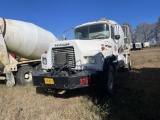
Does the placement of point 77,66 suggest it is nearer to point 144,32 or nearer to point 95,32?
point 95,32

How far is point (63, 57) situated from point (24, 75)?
10.8ft

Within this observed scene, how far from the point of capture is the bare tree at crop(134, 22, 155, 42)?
222 feet

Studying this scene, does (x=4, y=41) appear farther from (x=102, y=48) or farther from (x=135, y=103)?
(x=135, y=103)

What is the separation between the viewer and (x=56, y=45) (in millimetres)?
6230

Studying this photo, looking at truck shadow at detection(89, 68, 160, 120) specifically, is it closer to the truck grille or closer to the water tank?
the truck grille

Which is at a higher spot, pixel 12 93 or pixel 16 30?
pixel 16 30

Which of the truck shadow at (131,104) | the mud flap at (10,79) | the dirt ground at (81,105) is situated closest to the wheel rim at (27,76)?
the mud flap at (10,79)

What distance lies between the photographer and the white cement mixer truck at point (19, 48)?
793 centimetres

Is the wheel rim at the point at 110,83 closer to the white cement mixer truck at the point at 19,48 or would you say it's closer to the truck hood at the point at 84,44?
the truck hood at the point at 84,44

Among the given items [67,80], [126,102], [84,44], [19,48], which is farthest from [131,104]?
[19,48]

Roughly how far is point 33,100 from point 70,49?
186 centimetres

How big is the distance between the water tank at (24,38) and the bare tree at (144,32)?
2431 inches

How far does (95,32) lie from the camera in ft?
24.4

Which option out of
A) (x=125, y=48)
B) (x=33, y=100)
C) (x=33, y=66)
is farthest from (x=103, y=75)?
(x=125, y=48)
